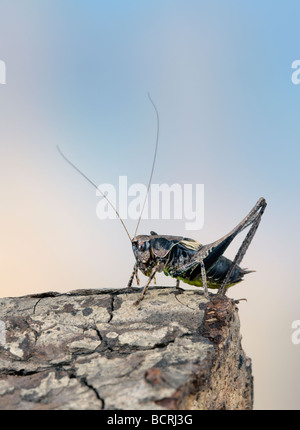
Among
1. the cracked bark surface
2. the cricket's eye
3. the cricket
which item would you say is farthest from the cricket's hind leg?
the cricket's eye

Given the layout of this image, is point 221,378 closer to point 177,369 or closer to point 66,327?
point 177,369

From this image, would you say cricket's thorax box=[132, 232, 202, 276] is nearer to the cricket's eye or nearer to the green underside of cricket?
the cricket's eye

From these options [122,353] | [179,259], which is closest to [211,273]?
[179,259]
